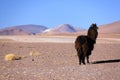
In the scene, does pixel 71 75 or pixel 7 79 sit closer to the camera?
pixel 7 79

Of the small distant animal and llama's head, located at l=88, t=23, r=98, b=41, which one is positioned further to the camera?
Answer: llama's head, located at l=88, t=23, r=98, b=41

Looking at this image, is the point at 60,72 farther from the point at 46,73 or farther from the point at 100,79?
the point at 100,79

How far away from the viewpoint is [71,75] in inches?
541

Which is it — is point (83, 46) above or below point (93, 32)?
below

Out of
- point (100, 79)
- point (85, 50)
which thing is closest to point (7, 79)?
point (100, 79)

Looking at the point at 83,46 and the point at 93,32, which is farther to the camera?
the point at 93,32

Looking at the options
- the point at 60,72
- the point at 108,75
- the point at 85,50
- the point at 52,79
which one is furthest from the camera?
the point at 85,50

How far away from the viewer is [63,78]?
513 inches

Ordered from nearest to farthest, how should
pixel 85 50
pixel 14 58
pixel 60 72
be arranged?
pixel 60 72
pixel 85 50
pixel 14 58

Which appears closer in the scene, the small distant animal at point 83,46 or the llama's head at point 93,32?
the small distant animal at point 83,46

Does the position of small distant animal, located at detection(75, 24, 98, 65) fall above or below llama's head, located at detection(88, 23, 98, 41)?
below

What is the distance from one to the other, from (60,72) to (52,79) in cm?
185

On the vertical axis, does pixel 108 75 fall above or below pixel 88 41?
below

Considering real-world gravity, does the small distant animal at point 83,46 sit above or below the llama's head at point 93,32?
below
